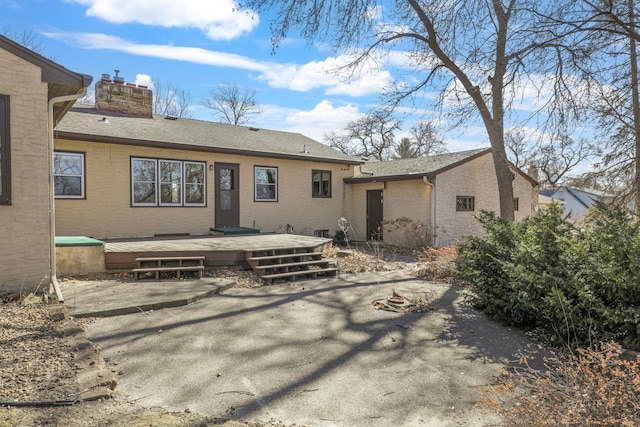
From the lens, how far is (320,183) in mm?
14938

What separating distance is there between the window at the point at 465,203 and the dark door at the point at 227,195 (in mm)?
8268

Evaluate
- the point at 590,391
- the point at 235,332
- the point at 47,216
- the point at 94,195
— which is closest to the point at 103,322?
the point at 235,332

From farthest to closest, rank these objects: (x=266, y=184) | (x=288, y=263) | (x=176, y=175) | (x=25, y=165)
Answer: (x=266, y=184)
(x=176, y=175)
(x=288, y=263)
(x=25, y=165)

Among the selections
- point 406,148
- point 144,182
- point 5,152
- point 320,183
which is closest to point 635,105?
point 320,183

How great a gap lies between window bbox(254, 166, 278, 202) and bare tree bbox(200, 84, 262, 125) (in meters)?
19.7

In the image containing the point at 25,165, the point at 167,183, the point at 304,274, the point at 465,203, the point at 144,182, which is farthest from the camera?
the point at 465,203

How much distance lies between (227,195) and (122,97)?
4699 mm

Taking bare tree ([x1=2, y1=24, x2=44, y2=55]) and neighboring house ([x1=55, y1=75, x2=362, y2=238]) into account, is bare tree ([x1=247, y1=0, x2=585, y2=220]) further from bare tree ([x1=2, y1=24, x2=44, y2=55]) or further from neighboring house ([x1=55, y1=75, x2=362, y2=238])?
bare tree ([x1=2, y1=24, x2=44, y2=55])

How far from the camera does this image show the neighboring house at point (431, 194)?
14.0 meters

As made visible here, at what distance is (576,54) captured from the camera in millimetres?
8781

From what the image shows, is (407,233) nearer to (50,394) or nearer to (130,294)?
(130,294)

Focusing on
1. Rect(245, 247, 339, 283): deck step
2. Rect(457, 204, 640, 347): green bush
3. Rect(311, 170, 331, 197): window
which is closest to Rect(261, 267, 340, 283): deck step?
Rect(245, 247, 339, 283): deck step

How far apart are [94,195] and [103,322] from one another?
6.48 metres

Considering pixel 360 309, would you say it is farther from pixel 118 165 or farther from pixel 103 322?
pixel 118 165
